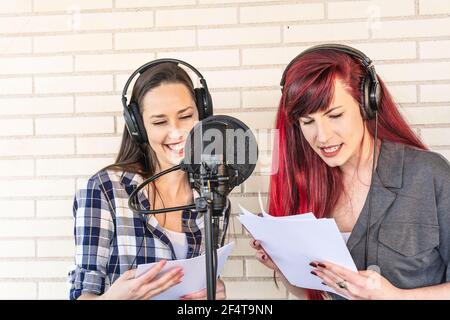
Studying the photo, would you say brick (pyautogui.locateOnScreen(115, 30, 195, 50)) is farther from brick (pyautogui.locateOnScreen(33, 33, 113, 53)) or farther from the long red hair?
the long red hair

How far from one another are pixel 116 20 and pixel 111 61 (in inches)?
4.0

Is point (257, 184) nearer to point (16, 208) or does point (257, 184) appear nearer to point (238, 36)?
point (238, 36)

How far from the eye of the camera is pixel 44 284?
140 cm

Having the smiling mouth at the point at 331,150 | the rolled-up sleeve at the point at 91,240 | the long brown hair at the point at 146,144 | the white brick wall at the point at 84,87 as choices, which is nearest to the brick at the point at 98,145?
the white brick wall at the point at 84,87

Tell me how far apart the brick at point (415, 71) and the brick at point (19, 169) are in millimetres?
883

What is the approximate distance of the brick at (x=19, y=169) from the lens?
1383mm

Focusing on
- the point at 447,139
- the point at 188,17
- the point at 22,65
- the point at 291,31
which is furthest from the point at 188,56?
the point at 447,139

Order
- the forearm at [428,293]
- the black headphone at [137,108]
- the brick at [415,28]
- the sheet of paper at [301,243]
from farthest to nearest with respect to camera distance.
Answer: the brick at [415,28], the black headphone at [137,108], the forearm at [428,293], the sheet of paper at [301,243]

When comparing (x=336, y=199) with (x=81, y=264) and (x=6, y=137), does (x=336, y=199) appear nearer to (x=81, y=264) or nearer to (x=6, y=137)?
(x=81, y=264)

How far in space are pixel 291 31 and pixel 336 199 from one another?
435 mm

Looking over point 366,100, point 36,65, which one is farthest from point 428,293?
point 36,65

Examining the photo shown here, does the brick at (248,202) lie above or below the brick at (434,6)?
below

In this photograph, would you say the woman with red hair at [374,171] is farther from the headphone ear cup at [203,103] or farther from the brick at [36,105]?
the brick at [36,105]

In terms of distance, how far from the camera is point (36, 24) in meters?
1.39
